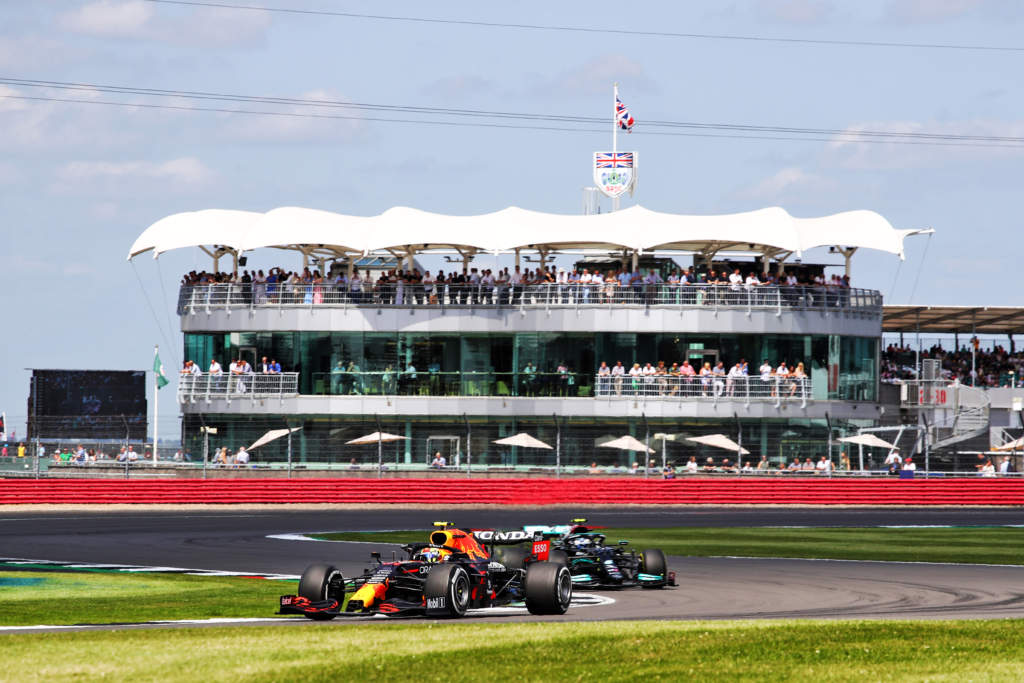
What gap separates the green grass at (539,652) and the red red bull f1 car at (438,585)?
1.16m

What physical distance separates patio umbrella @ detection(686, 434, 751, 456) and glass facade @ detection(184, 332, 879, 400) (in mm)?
6823

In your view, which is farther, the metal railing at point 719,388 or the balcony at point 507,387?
the balcony at point 507,387

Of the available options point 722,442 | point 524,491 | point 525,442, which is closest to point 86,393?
point 525,442

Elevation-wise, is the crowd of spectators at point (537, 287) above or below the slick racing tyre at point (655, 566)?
above

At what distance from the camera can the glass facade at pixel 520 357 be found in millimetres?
60562

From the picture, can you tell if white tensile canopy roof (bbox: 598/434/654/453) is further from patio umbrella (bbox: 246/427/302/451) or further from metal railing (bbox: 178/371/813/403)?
patio umbrella (bbox: 246/427/302/451)

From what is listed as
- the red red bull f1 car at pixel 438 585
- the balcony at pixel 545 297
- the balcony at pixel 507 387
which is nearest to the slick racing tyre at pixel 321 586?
the red red bull f1 car at pixel 438 585

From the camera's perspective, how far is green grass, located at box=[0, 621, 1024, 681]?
13791 millimetres

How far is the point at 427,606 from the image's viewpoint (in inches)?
754

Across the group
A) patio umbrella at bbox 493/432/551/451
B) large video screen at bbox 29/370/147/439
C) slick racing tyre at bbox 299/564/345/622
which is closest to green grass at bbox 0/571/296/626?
slick racing tyre at bbox 299/564/345/622

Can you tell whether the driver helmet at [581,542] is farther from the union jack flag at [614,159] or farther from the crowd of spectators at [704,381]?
the union jack flag at [614,159]

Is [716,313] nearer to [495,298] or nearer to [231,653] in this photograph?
[495,298]

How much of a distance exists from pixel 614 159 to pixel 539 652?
5549 centimetres

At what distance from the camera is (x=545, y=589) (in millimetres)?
19719
